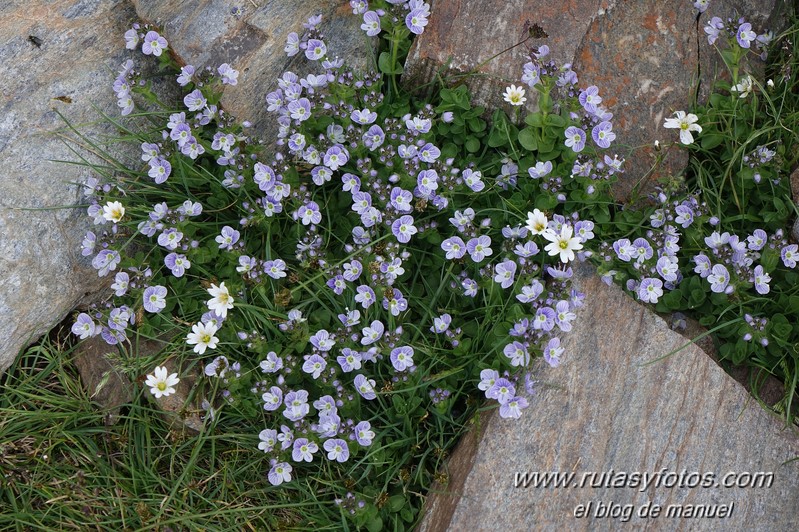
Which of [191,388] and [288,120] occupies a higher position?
[288,120]

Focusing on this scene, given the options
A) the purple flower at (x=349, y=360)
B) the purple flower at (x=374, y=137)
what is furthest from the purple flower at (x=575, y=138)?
the purple flower at (x=349, y=360)

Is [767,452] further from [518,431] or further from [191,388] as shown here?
[191,388]

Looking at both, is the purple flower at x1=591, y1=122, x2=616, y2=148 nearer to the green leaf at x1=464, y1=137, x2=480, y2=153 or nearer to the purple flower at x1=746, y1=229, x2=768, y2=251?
the green leaf at x1=464, y1=137, x2=480, y2=153

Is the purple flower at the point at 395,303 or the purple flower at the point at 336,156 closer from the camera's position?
the purple flower at the point at 395,303

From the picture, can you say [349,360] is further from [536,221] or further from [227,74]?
[227,74]

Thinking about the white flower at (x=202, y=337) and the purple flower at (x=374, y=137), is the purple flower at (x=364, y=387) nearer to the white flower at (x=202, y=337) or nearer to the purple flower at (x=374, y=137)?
the white flower at (x=202, y=337)

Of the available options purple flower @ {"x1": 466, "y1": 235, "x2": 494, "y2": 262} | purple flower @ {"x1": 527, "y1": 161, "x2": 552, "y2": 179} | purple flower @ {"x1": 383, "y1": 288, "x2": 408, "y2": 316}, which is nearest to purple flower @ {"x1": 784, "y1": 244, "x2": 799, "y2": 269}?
purple flower @ {"x1": 527, "y1": 161, "x2": 552, "y2": 179}

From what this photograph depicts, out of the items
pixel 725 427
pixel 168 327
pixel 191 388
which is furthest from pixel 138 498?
pixel 725 427
